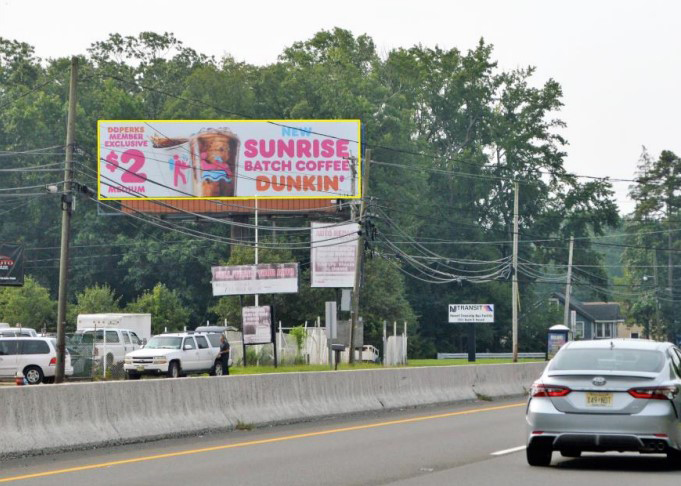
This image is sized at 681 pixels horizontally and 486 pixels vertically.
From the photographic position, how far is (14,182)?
96.3m

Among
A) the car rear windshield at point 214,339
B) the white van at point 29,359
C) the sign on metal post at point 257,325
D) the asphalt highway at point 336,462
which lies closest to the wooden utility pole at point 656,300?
the sign on metal post at point 257,325

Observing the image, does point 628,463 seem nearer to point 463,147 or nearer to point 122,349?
point 122,349

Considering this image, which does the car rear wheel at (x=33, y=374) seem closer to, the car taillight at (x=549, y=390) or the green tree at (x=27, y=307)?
the car taillight at (x=549, y=390)

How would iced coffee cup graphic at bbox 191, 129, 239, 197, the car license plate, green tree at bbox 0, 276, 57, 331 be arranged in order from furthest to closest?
green tree at bbox 0, 276, 57, 331
iced coffee cup graphic at bbox 191, 129, 239, 197
the car license plate

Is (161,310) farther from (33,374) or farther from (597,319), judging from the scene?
(597,319)

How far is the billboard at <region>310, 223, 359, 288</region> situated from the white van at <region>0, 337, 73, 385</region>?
24110 millimetres

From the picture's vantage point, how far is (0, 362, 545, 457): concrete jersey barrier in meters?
17.0

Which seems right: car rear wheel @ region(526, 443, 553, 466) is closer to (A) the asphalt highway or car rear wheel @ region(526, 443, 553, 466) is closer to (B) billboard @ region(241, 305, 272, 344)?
(A) the asphalt highway

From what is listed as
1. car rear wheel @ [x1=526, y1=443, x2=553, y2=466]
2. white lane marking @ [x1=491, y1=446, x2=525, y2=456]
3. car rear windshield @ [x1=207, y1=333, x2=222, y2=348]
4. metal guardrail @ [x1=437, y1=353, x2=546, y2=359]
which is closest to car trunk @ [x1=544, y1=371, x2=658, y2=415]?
car rear wheel @ [x1=526, y1=443, x2=553, y2=466]

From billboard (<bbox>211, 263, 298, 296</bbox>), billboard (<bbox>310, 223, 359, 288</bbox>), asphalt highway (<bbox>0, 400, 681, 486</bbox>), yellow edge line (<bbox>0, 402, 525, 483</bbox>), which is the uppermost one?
billboard (<bbox>310, 223, 359, 288</bbox>)

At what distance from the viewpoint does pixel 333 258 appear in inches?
2566

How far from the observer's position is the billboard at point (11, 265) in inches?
2254

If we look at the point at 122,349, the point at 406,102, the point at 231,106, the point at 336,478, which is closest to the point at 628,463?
the point at 336,478

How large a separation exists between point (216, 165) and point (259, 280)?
10635 millimetres
